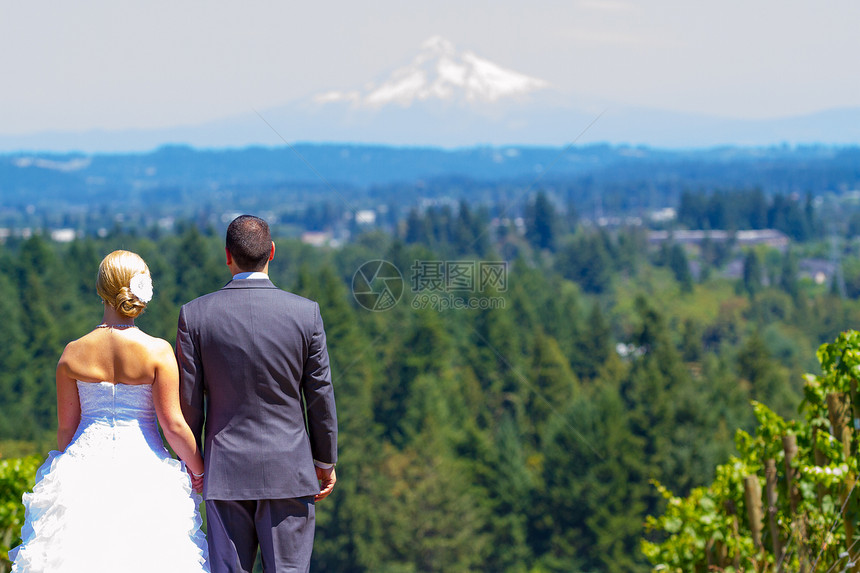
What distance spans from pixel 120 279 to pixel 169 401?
0.48 meters

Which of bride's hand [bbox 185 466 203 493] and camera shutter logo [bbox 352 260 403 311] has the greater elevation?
bride's hand [bbox 185 466 203 493]

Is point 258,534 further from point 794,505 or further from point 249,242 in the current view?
point 794,505

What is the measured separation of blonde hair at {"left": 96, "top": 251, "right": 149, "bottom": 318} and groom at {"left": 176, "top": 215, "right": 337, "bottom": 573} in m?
0.20

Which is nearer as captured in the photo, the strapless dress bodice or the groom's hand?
the strapless dress bodice

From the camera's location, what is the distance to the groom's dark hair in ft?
11.7

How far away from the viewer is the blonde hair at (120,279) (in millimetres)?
3395

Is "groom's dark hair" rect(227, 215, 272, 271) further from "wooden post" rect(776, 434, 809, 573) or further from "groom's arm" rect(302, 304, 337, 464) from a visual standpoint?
"wooden post" rect(776, 434, 809, 573)

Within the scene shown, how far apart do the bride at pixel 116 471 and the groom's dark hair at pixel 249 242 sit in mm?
403

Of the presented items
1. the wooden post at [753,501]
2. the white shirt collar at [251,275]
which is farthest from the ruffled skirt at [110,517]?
the wooden post at [753,501]

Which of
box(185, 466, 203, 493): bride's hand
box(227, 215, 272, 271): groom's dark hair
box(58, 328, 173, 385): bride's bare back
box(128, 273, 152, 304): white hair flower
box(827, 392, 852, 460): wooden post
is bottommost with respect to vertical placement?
box(185, 466, 203, 493): bride's hand

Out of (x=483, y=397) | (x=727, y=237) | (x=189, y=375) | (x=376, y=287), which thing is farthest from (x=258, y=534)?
(x=727, y=237)

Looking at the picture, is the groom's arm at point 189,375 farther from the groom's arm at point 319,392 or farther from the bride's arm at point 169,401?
the groom's arm at point 319,392

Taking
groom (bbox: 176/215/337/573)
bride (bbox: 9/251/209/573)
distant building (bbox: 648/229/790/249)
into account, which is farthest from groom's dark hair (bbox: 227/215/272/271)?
distant building (bbox: 648/229/790/249)

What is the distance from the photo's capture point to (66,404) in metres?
3.60
